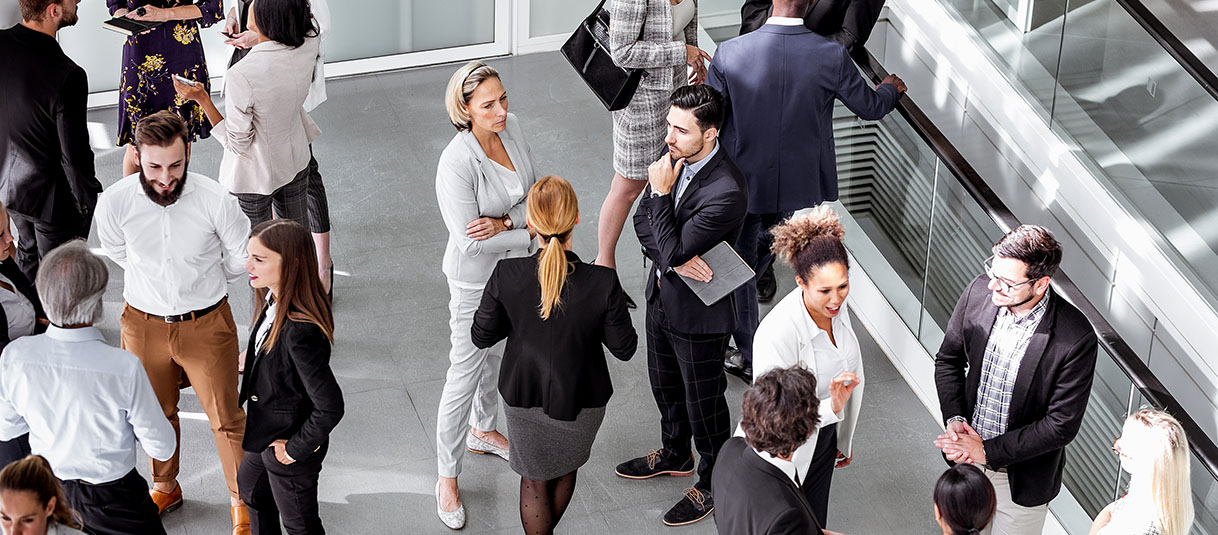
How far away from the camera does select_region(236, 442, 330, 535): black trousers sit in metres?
4.60

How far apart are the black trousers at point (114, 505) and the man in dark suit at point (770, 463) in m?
2.01

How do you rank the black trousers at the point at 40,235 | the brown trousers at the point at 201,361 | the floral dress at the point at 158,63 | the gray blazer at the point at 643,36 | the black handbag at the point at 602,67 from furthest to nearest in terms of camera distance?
the floral dress at the point at 158,63, the black handbag at the point at 602,67, the gray blazer at the point at 643,36, the black trousers at the point at 40,235, the brown trousers at the point at 201,361

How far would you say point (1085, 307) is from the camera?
17.0ft

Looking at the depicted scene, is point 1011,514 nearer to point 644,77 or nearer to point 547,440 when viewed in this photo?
point 547,440

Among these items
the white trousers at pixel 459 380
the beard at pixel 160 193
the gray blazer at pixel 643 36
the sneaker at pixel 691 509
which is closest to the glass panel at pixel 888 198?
the gray blazer at pixel 643 36

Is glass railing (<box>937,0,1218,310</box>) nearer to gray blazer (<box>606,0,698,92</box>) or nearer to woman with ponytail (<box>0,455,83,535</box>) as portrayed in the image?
gray blazer (<box>606,0,698,92</box>)

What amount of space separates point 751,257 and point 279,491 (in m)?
2.45

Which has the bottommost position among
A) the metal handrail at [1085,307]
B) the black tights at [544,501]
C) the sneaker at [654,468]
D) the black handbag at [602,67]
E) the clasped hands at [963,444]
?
the sneaker at [654,468]

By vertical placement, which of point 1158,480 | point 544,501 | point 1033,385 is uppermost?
point 1158,480

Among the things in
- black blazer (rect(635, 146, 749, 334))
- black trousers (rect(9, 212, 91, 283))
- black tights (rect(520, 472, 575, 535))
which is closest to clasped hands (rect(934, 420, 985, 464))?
black blazer (rect(635, 146, 749, 334))

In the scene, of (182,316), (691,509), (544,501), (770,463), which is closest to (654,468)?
(691,509)

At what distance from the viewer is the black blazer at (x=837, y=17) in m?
6.38

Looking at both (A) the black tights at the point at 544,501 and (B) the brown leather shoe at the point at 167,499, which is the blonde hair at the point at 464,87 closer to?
(A) the black tights at the point at 544,501

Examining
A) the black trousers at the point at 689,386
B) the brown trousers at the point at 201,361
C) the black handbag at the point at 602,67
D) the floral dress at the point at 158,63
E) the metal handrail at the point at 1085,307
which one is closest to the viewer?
the metal handrail at the point at 1085,307
